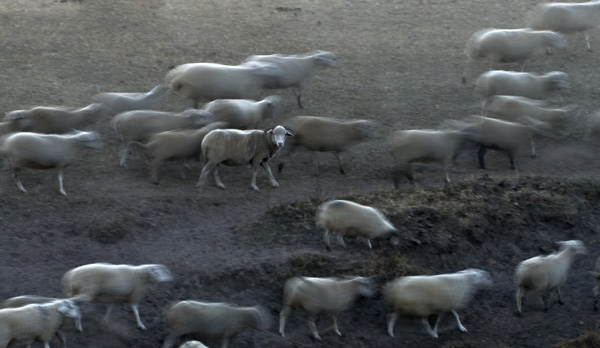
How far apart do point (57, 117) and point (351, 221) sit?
451 cm

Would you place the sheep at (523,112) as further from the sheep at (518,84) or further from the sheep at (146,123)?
the sheep at (146,123)

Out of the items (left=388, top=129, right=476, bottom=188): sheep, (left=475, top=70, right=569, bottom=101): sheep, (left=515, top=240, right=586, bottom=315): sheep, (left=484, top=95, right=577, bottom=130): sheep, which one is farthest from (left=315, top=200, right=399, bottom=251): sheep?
(left=475, top=70, right=569, bottom=101): sheep

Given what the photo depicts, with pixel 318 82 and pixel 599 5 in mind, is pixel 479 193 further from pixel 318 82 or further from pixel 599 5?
pixel 599 5

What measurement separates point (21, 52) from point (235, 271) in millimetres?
7509

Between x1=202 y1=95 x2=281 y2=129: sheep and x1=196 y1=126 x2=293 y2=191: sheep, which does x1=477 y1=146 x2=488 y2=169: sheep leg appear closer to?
x1=196 y1=126 x2=293 y2=191: sheep

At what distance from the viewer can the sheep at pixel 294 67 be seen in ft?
49.5

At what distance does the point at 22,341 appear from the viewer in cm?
872

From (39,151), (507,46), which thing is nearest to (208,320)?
(39,151)

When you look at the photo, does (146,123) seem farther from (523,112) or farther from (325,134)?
(523,112)

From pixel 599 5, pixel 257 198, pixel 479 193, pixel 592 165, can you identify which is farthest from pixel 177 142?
pixel 599 5

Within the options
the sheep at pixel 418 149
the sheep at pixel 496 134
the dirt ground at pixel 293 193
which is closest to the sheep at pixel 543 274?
the dirt ground at pixel 293 193

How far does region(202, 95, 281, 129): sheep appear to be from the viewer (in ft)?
44.5

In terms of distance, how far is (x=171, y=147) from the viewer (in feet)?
41.1

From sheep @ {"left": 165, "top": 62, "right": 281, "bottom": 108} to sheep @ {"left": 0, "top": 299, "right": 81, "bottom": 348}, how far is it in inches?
233
